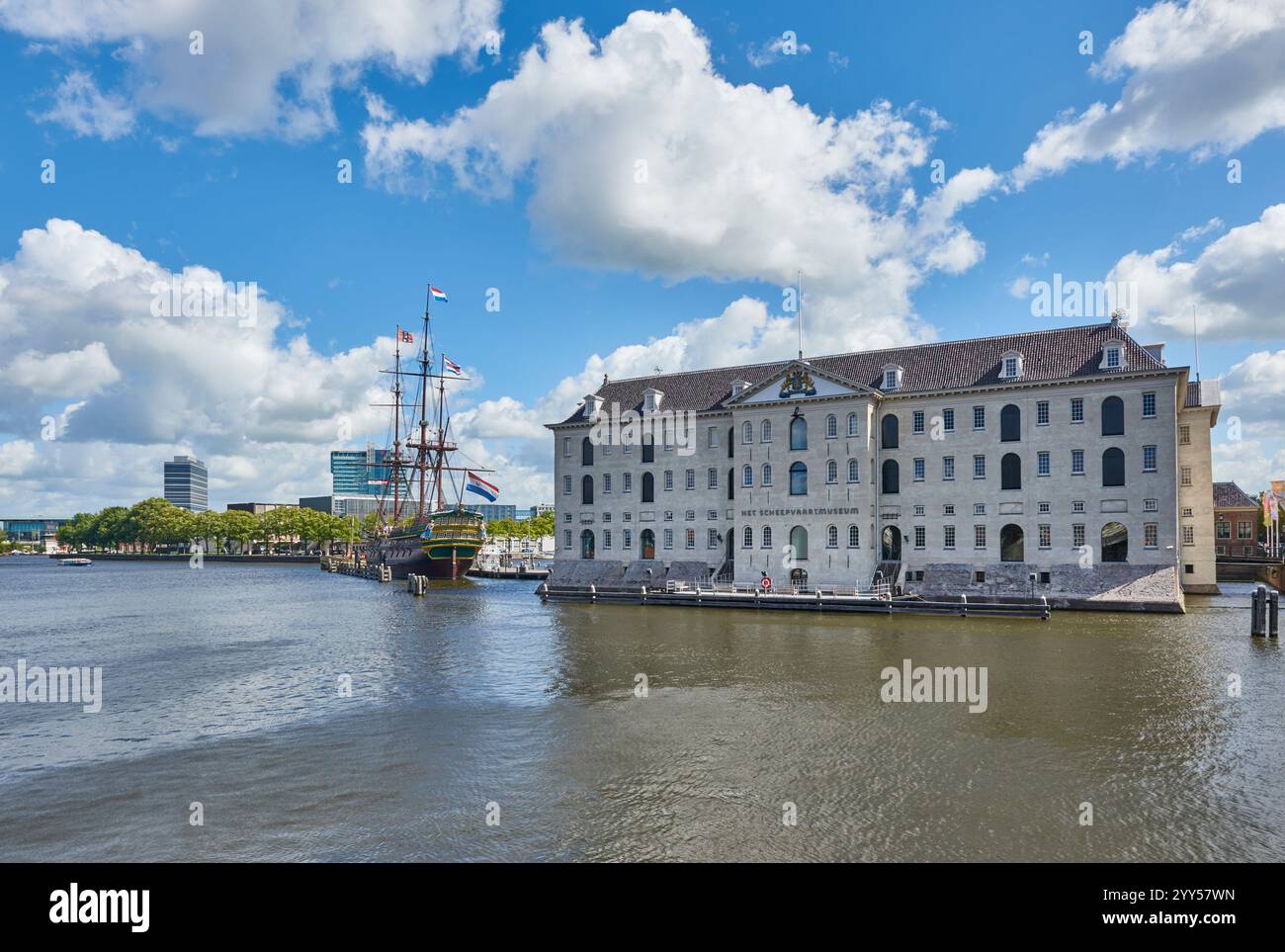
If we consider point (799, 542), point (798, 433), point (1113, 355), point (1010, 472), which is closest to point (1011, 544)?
point (1010, 472)

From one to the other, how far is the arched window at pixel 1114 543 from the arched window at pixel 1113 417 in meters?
5.66

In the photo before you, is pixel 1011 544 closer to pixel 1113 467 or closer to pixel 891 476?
pixel 1113 467

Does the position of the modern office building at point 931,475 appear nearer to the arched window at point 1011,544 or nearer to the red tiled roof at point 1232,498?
the arched window at point 1011,544

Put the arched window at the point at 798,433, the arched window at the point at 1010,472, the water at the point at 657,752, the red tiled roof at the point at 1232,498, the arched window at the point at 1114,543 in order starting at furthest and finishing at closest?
the red tiled roof at the point at 1232,498, the arched window at the point at 798,433, the arched window at the point at 1010,472, the arched window at the point at 1114,543, the water at the point at 657,752

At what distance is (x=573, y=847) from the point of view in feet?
43.7

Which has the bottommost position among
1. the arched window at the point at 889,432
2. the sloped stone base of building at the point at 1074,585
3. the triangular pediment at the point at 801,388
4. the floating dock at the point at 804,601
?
the floating dock at the point at 804,601

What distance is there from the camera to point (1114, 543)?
4712cm

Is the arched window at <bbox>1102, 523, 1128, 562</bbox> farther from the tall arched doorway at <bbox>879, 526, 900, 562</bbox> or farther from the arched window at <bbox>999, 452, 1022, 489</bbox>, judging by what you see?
the tall arched doorway at <bbox>879, 526, 900, 562</bbox>

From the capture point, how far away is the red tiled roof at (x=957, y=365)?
48906mm

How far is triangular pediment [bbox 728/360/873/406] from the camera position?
53594 mm

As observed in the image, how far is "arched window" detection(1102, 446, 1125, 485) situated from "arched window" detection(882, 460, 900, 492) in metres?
12.3

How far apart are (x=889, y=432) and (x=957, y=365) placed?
6490 millimetres

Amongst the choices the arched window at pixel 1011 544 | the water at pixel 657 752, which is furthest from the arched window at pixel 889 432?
the water at pixel 657 752

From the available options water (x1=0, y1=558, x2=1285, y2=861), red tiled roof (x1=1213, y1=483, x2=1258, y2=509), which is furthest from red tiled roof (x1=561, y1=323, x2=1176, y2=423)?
red tiled roof (x1=1213, y1=483, x2=1258, y2=509)
